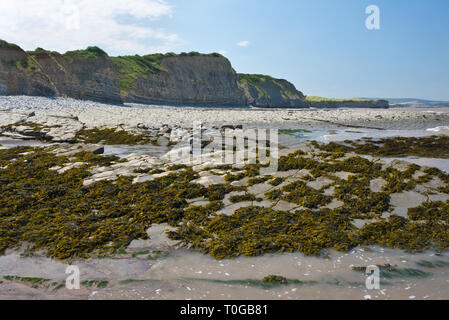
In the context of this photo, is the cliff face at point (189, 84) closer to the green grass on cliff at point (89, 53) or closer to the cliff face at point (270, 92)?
the green grass on cliff at point (89, 53)

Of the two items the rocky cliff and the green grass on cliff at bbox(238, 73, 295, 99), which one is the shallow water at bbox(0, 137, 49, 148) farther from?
the green grass on cliff at bbox(238, 73, 295, 99)

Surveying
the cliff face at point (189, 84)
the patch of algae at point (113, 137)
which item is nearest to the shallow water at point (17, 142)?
the patch of algae at point (113, 137)

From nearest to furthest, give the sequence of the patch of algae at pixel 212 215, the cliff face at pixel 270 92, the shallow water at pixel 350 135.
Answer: the patch of algae at pixel 212 215
the shallow water at pixel 350 135
the cliff face at pixel 270 92

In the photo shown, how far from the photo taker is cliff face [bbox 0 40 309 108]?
35500 millimetres

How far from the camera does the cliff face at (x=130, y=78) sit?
1398 inches

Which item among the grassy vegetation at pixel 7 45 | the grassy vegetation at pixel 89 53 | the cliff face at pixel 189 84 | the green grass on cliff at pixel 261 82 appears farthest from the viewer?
the green grass on cliff at pixel 261 82

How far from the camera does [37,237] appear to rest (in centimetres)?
547

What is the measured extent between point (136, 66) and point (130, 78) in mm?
5817

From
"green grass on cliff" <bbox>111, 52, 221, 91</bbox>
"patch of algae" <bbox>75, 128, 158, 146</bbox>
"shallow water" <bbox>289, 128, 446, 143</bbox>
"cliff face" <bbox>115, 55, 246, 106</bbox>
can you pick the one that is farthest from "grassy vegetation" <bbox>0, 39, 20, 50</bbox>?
"shallow water" <bbox>289, 128, 446, 143</bbox>

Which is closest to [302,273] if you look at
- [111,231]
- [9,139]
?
[111,231]

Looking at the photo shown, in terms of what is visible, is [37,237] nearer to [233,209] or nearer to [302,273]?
[233,209]

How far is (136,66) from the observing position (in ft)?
188
